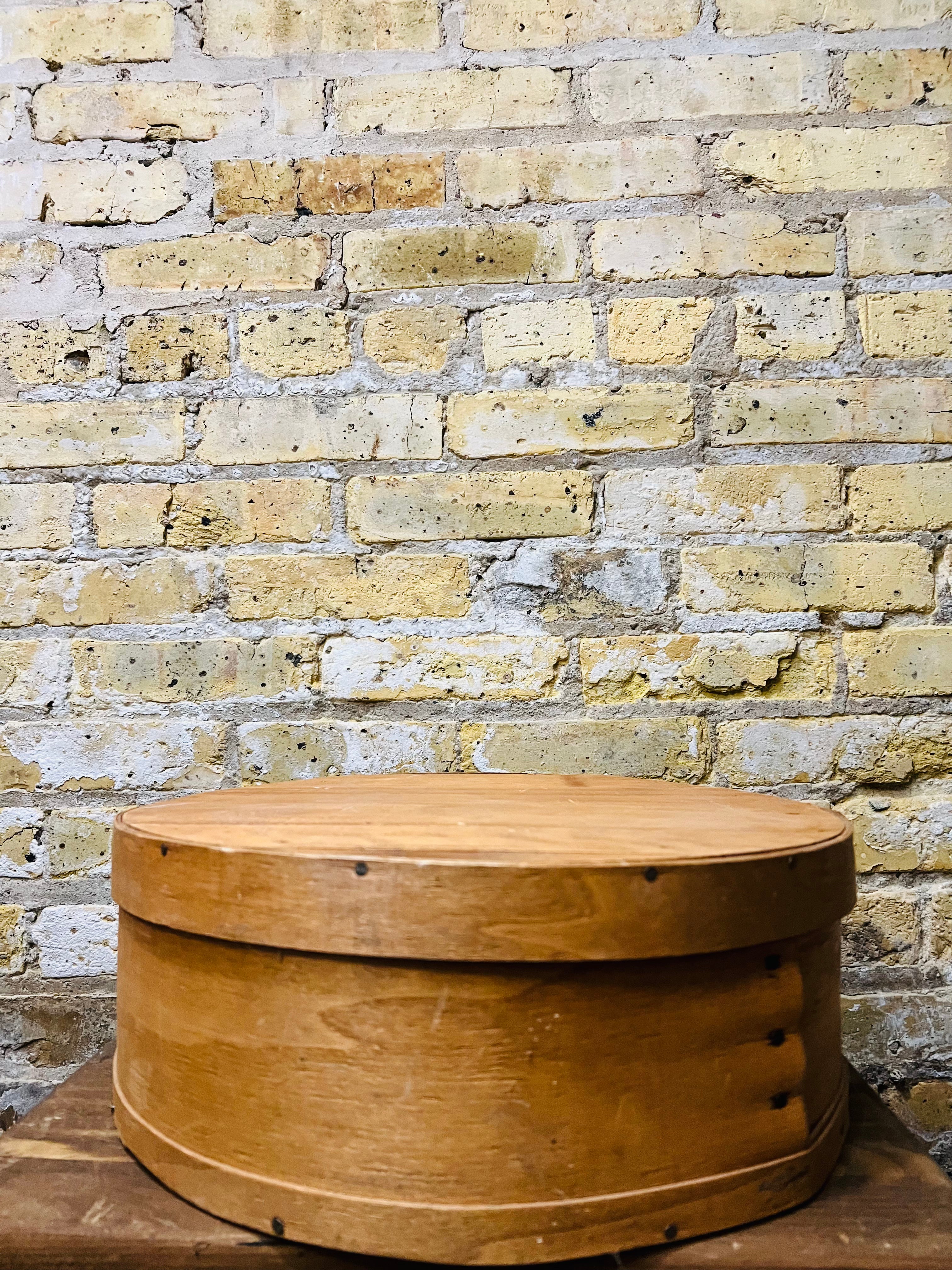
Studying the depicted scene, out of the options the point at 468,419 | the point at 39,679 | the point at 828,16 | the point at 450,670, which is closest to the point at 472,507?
the point at 468,419

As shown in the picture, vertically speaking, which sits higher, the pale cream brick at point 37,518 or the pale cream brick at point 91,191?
the pale cream brick at point 91,191

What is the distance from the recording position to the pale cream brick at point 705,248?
134 cm

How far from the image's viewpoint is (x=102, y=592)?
135 cm

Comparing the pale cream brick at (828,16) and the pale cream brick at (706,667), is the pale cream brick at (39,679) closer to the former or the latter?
the pale cream brick at (706,667)

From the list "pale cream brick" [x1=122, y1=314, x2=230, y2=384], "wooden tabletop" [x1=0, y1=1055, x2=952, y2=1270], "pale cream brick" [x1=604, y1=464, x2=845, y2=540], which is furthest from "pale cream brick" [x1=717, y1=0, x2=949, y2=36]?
"wooden tabletop" [x1=0, y1=1055, x2=952, y2=1270]

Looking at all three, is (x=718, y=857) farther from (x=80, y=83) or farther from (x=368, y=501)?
(x=80, y=83)

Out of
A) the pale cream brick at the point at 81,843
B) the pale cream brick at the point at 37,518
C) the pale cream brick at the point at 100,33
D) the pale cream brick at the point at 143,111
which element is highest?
the pale cream brick at the point at 100,33

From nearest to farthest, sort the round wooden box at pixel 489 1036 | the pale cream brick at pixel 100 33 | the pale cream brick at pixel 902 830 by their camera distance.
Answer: the round wooden box at pixel 489 1036
the pale cream brick at pixel 902 830
the pale cream brick at pixel 100 33

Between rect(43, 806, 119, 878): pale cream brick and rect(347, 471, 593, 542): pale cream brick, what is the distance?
0.55 m

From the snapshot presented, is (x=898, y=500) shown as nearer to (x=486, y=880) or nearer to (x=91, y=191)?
(x=486, y=880)

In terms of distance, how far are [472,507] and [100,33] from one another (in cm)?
91

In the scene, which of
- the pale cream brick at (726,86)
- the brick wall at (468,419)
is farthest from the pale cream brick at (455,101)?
the pale cream brick at (726,86)

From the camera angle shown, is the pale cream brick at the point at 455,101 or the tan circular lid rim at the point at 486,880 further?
the pale cream brick at the point at 455,101

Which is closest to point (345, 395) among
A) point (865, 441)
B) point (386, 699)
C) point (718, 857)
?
point (386, 699)
